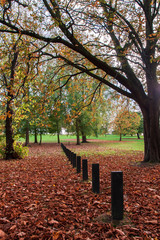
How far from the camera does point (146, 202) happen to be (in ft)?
13.0

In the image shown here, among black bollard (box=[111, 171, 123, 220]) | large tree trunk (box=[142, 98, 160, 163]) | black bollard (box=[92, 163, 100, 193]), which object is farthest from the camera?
large tree trunk (box=[142, 98, 160, 163])

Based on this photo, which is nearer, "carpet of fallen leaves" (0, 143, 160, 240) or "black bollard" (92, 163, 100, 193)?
"carpet of fallen leaves" (0, 143, 160, 240)

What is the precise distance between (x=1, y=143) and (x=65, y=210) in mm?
10328

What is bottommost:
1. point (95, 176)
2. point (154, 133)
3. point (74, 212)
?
point (74, 212)

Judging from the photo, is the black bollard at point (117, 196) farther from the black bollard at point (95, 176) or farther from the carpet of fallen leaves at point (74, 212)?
the black bollard at point (95, 176)

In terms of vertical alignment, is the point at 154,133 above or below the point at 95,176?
above

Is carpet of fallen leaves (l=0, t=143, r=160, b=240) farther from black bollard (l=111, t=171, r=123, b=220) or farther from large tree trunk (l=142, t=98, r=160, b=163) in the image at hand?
large tree trunk (l=142, t=98, r=160, b=163)

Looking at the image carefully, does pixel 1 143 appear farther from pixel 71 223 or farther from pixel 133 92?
pixel 71 223

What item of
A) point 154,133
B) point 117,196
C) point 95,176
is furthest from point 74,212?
point 154,133

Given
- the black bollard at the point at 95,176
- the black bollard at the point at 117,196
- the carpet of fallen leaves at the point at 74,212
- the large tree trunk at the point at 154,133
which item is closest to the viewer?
the carpet of fallen leaves at the point at 74,212

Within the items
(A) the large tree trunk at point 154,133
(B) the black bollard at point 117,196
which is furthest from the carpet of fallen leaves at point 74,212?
(A) the large tree trunk at point 154,133

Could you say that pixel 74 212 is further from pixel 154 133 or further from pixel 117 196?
pixel 154 133

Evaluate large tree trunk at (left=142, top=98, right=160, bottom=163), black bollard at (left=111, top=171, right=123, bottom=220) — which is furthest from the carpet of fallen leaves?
large tree trunk at (left=142, top=98, right=160, bottom=163)

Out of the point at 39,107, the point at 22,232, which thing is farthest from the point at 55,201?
the point at 39,107
